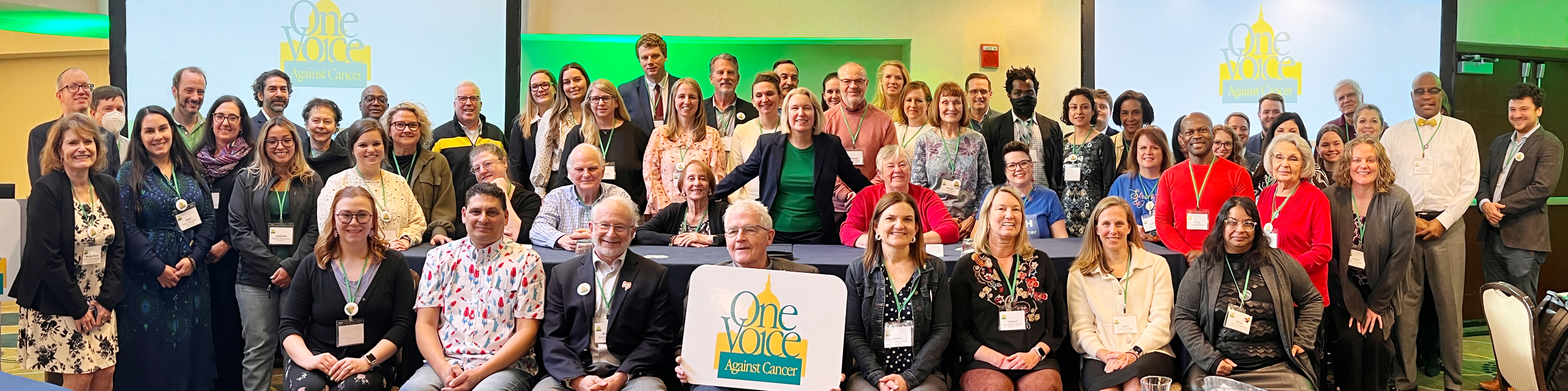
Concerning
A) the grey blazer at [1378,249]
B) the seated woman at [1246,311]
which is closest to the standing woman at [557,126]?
the seated woman at [1246,311]

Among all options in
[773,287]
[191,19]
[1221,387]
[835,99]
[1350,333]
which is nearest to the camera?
[1221,387]

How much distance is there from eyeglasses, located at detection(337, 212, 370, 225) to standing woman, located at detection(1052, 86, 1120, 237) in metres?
3.22

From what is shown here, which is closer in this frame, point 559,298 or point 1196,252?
point 559,298

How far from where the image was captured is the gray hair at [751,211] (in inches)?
134

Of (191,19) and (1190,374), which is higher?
(191,19)

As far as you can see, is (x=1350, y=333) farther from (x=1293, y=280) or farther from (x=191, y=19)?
(x=191, y=19)

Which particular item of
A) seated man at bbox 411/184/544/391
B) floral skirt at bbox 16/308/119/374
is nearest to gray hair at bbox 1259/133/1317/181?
seated man at bbox 411/184/544/391

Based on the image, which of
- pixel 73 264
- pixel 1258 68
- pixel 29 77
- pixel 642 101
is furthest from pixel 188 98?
pixel 29 77

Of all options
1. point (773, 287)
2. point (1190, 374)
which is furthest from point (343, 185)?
point (1190, 374)

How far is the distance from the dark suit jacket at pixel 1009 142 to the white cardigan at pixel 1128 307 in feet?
5.40

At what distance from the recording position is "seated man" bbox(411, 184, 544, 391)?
338cm

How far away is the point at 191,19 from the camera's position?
6.06m

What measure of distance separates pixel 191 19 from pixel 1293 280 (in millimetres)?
6112

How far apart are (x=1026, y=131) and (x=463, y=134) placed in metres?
3.13
